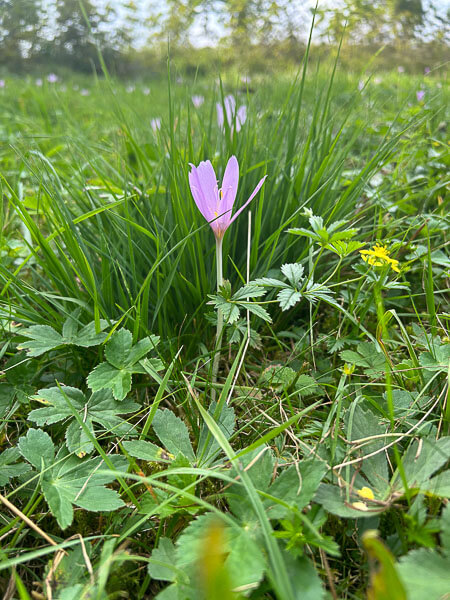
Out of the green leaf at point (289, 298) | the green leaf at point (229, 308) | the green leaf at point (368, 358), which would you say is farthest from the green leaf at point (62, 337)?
the green leaf at point (368, 358)

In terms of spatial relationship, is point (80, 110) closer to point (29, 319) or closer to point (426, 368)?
point (29, 319)

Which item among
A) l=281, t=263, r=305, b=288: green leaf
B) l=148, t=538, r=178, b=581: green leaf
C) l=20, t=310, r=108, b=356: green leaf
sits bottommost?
l=148, t=538, r=178, b=581: green leaf

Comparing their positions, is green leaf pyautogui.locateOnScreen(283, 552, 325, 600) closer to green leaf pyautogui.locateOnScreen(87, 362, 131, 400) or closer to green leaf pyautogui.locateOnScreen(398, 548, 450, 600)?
green leaf pyautogui.locateOnScreen(398, 548, 450, 600)

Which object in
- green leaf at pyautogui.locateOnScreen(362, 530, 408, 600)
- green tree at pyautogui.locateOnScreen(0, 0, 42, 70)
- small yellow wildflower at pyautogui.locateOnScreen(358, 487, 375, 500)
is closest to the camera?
green leaf at pyautogui.locateOnScreen(362, 530, 408, 600)

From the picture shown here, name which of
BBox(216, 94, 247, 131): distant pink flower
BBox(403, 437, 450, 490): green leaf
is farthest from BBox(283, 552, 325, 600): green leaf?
BBox(216, 94, 247, 131): distant pink flower

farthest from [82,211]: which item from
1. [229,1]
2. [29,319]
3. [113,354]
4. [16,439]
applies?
[229,1]

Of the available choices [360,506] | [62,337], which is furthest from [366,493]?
[62,337]
